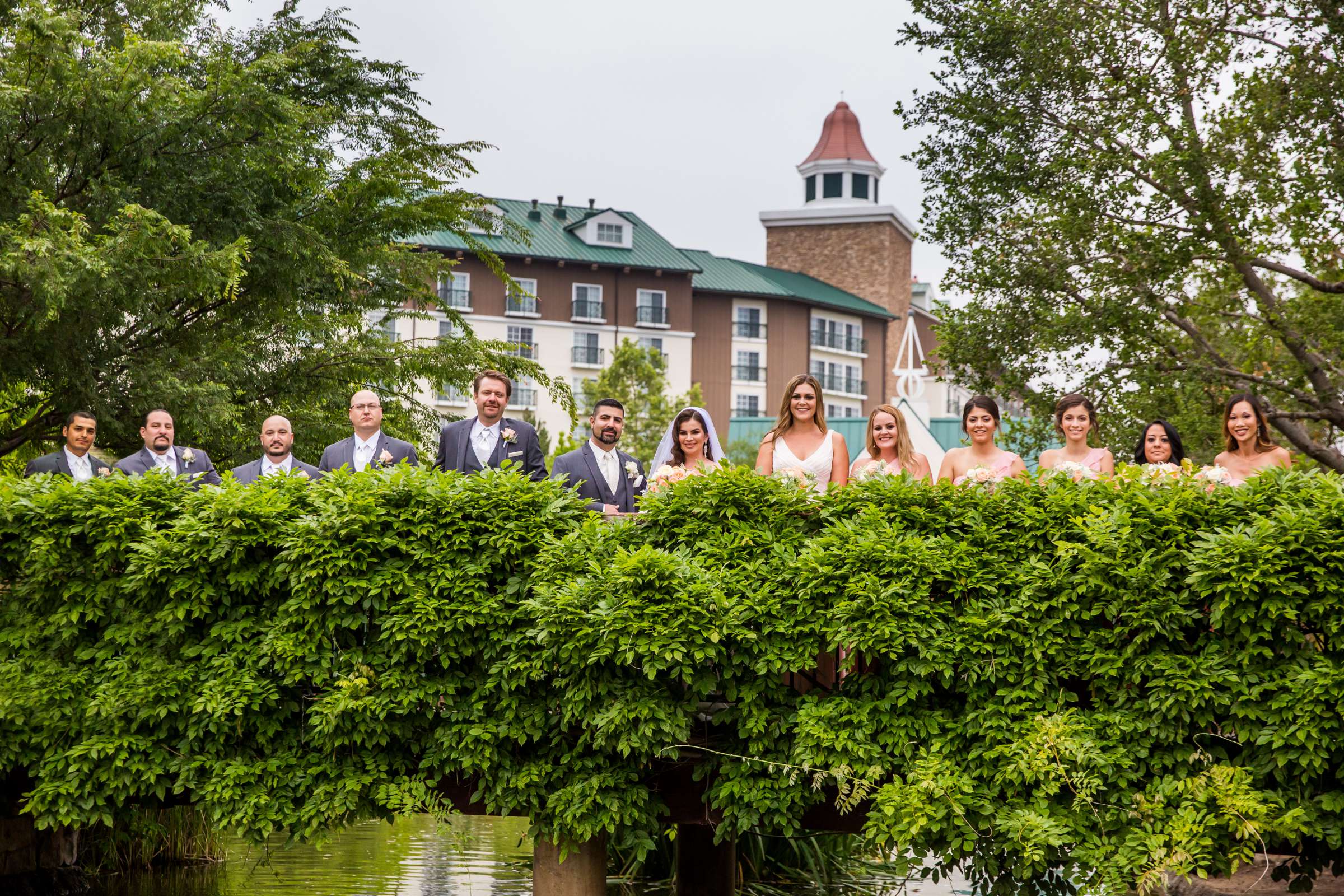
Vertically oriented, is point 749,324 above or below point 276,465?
above

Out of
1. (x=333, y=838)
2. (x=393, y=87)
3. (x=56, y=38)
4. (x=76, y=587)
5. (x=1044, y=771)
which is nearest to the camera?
(x=1044, y=771)

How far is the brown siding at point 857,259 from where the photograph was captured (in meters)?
77.9

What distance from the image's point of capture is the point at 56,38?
13.4 metres

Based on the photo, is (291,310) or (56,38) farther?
(291,310)

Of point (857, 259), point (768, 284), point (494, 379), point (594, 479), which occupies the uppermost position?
point (857, 259)

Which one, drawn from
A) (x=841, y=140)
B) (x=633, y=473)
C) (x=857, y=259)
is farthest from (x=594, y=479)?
(x=841, y=140)

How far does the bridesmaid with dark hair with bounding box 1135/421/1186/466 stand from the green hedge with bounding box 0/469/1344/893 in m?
1.95

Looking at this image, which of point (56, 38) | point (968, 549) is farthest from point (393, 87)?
point (968, 549)

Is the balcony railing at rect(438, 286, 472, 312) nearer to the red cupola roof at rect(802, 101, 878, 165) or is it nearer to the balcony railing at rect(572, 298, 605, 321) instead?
the balcony railing at rect(572, 298, 605, 321)

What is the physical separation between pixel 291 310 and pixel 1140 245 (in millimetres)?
11200

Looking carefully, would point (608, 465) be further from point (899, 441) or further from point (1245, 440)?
point (1245, 440)

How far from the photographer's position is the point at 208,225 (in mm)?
15273

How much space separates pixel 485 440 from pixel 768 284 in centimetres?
6346

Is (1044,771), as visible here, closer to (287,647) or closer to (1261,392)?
(287,647)
